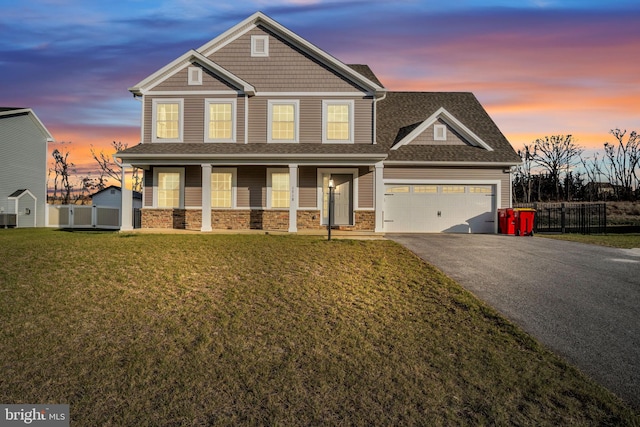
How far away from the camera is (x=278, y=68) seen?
19.1 m

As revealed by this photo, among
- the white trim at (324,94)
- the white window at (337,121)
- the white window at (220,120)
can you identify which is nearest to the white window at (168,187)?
the white window at (220,120)

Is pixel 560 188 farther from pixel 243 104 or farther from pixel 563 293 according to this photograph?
pixel 563 293

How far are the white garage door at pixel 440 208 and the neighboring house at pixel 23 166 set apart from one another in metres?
23.1

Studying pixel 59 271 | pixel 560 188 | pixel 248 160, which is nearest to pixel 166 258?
pixel 59 271

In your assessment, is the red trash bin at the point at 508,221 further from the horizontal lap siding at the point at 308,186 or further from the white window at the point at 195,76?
the white window at the point at 195,76

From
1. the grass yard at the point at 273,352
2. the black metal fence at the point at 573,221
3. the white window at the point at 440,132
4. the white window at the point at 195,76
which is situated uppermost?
the white window at the point at 195,76

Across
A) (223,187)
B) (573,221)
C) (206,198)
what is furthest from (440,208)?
(573,221)

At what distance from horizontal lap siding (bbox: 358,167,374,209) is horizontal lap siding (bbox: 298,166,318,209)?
189cm

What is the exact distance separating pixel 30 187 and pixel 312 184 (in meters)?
21.5

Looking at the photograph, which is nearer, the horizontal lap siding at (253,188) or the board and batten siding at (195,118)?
the board and batten siding at (195,118)

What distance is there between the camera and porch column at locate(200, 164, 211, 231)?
17.8 metres

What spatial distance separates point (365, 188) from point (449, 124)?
210 inches

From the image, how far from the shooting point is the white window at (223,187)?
1908 cm

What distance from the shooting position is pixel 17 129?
1130 inches
